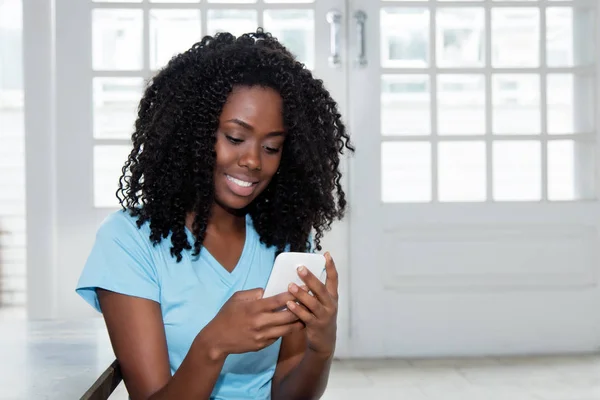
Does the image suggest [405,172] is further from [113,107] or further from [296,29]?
[113,107]

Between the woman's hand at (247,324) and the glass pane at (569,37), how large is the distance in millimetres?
2592

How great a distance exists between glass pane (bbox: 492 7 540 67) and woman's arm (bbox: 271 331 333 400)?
2.24 meters

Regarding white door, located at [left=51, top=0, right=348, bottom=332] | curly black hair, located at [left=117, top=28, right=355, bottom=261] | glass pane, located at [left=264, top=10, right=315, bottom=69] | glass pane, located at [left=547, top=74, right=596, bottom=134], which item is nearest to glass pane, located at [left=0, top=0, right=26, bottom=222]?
white door, located at [left=51, top=0, right=348, bottom=332]

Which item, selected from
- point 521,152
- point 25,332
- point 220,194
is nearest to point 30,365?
point 25,332

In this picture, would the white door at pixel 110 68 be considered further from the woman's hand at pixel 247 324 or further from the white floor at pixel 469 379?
the woman's hand at pixel 247 324

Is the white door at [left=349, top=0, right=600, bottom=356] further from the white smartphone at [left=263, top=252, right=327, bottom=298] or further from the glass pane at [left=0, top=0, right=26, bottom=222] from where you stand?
the glass pane at [left=0, top=0, right=26, bottom=222]

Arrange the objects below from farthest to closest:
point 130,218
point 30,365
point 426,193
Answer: point 426,193, point 130,218, point 30,365

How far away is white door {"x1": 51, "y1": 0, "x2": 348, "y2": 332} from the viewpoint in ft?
10.2

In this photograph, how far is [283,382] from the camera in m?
1.35

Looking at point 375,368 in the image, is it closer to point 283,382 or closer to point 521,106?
point 521,106

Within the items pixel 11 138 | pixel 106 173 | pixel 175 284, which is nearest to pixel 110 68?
pixel 106 173

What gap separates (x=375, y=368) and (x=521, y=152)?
1104mm

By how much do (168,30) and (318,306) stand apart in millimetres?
2279

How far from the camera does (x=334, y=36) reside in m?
3.19
